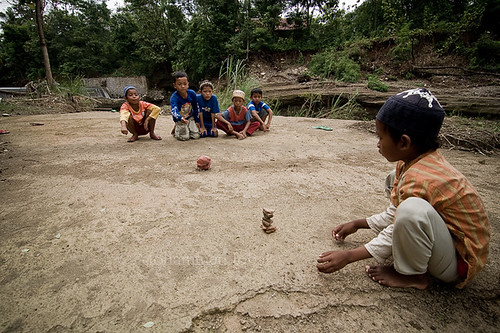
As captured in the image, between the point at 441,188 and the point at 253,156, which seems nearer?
the point at 441,188

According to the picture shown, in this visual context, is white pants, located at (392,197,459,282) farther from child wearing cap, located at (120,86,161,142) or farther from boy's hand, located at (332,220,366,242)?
child wearing cap, located at (120,86,161,142)

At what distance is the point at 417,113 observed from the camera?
40.4 inches

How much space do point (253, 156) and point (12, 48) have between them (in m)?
34.8

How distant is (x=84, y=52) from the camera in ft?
81.0

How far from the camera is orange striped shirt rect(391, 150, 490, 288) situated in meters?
0.99

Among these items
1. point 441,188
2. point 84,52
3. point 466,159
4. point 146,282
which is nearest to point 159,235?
point 146,282

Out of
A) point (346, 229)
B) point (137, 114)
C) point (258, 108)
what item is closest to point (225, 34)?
point (258, 108)

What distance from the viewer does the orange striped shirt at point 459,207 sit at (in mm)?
992

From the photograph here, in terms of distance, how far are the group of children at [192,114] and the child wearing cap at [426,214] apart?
3.13m

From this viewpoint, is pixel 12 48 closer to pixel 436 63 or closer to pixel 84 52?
pixel 84 52

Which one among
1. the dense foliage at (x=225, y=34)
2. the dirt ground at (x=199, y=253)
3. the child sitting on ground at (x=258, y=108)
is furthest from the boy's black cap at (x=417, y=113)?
the dense foliage at (x=225, y=34)

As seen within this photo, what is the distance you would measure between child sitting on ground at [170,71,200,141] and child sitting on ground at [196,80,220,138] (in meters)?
0.10

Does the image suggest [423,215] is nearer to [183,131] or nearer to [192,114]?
[183,131]

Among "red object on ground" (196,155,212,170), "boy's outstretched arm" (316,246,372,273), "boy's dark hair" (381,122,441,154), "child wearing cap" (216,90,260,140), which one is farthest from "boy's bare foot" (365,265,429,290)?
"child wearing cap" (216,90,260,140)
